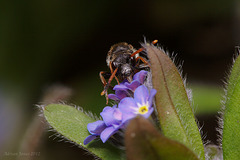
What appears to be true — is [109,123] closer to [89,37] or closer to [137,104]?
[137,104]

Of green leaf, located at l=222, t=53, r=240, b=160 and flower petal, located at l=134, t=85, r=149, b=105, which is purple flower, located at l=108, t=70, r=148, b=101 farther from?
green leaf, located at l=222, t=53, r=240, b=160

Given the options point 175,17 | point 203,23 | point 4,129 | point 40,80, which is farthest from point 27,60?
point 203,23

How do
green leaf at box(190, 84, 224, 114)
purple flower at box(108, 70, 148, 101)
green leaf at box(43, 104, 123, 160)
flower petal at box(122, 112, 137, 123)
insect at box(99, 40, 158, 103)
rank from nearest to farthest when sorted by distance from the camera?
flower petal at box(122, 112, 137, 123)
purple flower at box(108, 70, 148, 101)
green leaf at box(43, 104, 123, 160)
insect at box(99, 40, 158, 103)
green leaf at box(190, 84, 224, 114)

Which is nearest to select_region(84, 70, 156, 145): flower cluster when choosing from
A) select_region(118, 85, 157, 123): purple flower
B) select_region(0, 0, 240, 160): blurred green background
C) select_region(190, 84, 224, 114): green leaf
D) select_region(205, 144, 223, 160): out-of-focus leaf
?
select_region(118, 85, 157, 123): purple flower

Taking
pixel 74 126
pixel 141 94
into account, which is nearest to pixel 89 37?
pixel 74 126

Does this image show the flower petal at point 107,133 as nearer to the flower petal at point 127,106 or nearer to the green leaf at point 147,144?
the flower petal at point 127,106

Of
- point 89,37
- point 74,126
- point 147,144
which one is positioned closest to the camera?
point 147,144

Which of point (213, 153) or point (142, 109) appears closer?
point (142, 109)
